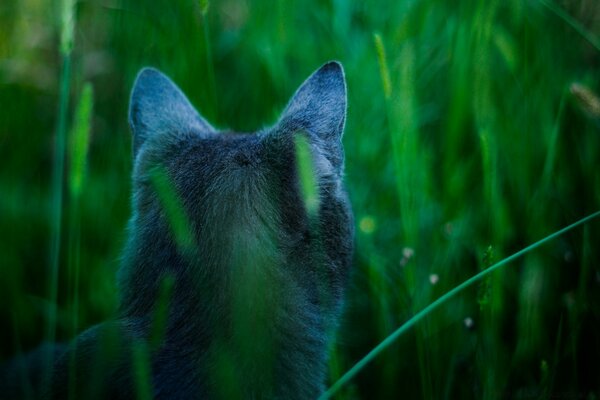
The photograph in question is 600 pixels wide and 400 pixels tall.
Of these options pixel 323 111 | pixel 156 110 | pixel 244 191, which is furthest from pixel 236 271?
pixel 156 110

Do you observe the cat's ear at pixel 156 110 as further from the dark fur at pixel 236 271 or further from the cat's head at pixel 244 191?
the dark fur at pixel 236 271

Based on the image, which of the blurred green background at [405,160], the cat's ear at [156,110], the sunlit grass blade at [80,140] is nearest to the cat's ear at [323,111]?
the blurred green background at [405,160]

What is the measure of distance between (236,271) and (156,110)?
980mm

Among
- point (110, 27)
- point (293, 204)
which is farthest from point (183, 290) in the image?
point (110, 27)

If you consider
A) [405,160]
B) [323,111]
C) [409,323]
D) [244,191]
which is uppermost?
[323,111]

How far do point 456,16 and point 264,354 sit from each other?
2325mm

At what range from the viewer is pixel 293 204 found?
2.04 m

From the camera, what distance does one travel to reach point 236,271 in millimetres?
1834

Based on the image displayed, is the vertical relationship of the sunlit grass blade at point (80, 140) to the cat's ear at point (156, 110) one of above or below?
below

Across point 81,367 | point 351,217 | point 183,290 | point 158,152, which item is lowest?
point 81,367

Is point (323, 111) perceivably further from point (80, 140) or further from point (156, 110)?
point (80, 140)

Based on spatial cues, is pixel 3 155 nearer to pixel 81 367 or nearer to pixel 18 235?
pixel 18 235

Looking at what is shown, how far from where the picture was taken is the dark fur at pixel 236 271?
70.8 inches

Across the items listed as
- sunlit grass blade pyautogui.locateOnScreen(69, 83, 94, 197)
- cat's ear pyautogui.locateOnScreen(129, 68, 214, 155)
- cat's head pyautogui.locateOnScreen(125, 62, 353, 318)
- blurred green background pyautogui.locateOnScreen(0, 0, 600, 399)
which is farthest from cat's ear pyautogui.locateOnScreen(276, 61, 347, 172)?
sunlit grass blade pyautogui.locateOnScreen(69, 83, 94, 197)
